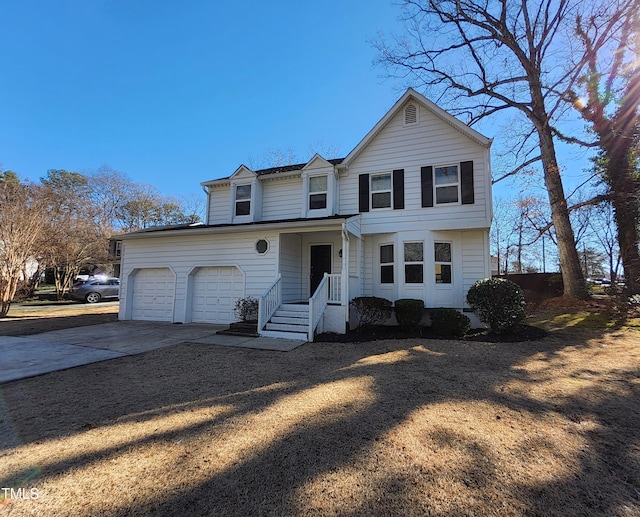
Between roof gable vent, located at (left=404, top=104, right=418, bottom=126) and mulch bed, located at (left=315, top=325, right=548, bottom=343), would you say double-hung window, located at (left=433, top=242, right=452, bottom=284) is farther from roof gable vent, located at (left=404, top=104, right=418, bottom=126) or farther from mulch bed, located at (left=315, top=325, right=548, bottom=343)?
roof gable vent, located at (left=404, top=104, right=418, bottom=126)

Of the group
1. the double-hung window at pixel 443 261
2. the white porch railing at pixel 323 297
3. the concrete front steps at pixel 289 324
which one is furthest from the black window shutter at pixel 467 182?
the concrete front steps at pixel 289 324

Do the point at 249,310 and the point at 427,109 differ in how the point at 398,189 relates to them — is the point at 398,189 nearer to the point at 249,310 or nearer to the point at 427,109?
the point at 427,109

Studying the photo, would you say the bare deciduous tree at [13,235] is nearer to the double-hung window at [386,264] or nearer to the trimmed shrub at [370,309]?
the trimmed shrub at [370,309]

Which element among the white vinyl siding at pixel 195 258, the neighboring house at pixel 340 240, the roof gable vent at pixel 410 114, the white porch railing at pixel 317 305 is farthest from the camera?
the roof gable vent at pixel 410 114

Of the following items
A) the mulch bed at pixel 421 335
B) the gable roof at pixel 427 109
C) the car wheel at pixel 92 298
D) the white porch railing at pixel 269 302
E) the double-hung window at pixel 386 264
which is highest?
the gable roof at pixel 427 109

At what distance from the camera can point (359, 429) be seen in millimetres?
3340

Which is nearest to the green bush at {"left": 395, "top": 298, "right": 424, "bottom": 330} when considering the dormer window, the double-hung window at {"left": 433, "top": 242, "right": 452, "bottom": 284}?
the double-hung window at {"left": 433, "top": 242, "right": 452, "bottom": 284}

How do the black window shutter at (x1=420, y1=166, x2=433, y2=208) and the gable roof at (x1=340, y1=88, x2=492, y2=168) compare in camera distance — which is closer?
the gable roof at (x1=340, y1=88, x2=492, y2=168)

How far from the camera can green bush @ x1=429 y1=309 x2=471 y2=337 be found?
8836mm

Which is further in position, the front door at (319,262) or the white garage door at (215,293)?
the front door at (319,262)

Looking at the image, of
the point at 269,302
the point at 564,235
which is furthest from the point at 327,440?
the point at 564,235

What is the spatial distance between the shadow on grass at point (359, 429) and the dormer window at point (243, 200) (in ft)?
26.2

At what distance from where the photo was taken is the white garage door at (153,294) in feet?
40.5

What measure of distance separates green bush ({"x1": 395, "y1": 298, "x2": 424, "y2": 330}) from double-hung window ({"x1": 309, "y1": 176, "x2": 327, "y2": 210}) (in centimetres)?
491
